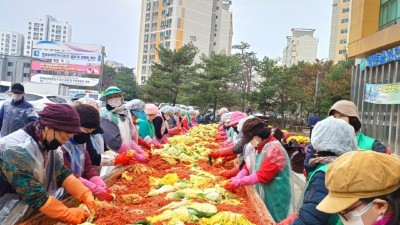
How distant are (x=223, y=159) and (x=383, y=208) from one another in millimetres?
5176

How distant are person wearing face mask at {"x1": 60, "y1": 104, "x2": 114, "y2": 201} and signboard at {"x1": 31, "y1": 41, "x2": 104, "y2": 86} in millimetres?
34067

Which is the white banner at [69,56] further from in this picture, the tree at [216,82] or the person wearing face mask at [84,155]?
the person wearing face mask at [84,155]

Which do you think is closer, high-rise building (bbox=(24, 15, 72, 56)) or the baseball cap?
the baseball cap

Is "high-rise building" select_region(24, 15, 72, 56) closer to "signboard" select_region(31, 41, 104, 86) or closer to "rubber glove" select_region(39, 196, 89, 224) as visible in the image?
"signboard" select_region(31, 41, 104, 86)

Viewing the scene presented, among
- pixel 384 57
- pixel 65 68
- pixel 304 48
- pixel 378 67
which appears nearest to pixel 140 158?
pixel 384 57

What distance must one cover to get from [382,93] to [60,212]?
13467 millimetres

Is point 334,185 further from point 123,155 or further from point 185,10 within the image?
point 185,10

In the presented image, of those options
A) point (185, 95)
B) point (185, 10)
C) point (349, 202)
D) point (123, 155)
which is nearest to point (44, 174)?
point (123, 155)

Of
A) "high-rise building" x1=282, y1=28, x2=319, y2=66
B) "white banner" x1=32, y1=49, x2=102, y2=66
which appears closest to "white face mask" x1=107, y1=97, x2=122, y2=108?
"white banner" x1=32, y1=49, x2=102, y2=66

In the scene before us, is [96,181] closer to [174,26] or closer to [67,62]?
[67,62]

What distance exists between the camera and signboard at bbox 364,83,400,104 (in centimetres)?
1307

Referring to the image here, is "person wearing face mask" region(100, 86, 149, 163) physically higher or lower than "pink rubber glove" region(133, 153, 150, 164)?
higher

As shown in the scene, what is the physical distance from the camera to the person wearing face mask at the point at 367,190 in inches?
59.0

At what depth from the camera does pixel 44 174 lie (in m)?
2.97
